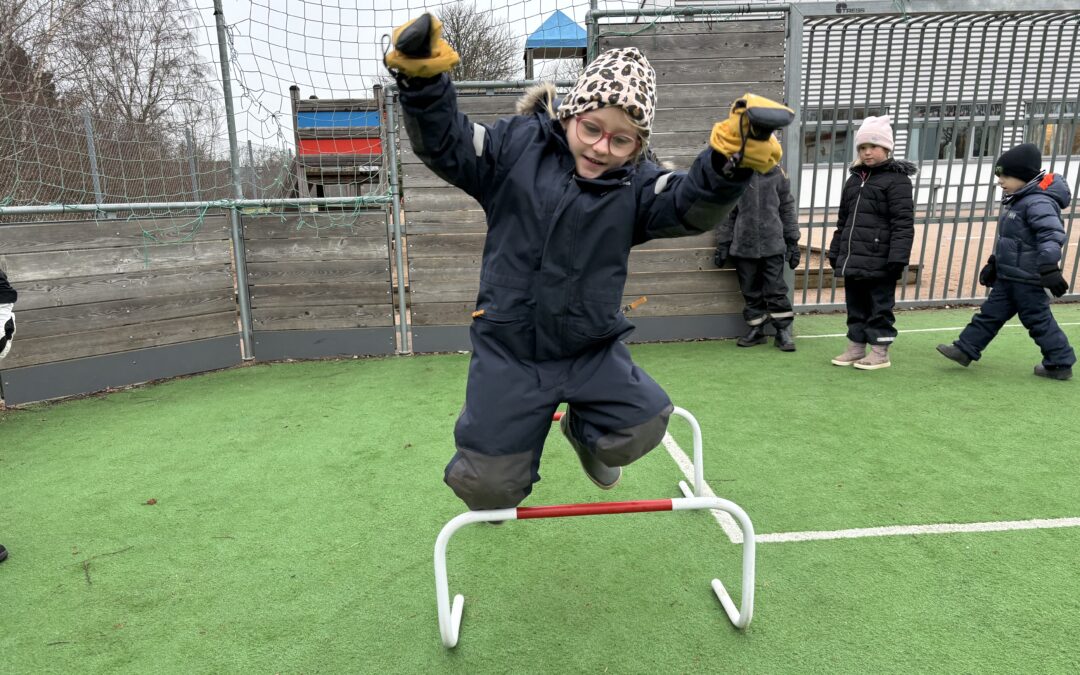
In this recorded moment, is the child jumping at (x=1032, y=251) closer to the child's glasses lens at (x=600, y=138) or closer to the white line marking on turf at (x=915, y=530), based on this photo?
the white line marking on turf at (x=915, y=530)

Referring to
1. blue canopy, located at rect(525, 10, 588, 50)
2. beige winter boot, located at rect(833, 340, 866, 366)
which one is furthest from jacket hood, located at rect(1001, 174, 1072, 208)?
blue canopy, located at rect(525, 10, 588, 50)

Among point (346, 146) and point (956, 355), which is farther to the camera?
point (346, 146)

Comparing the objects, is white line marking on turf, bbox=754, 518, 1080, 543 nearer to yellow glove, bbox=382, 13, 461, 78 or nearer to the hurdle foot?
the hurdle foot

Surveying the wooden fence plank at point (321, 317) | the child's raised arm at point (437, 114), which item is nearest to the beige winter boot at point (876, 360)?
the wooden fence plank at point (321, 317)

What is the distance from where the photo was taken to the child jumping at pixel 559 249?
205 centimetres

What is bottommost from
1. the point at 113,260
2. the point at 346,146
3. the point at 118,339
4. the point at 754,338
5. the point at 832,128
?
the point at 754,338

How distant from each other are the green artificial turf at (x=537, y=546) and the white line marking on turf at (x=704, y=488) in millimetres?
55

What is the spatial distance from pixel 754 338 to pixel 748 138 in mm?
4986

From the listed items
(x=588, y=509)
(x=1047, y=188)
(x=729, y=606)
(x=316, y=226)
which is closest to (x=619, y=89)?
(x=588, y=509)

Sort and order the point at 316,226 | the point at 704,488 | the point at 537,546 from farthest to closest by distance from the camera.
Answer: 1. the point at 316,226
2. the point at 704,488
3. the point at 537,546

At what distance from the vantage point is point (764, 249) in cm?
615

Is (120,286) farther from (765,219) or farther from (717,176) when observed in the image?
(765,219)

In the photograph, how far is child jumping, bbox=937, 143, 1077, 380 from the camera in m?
4.84

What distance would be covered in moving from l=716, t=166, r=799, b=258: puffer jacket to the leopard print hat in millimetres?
4291
